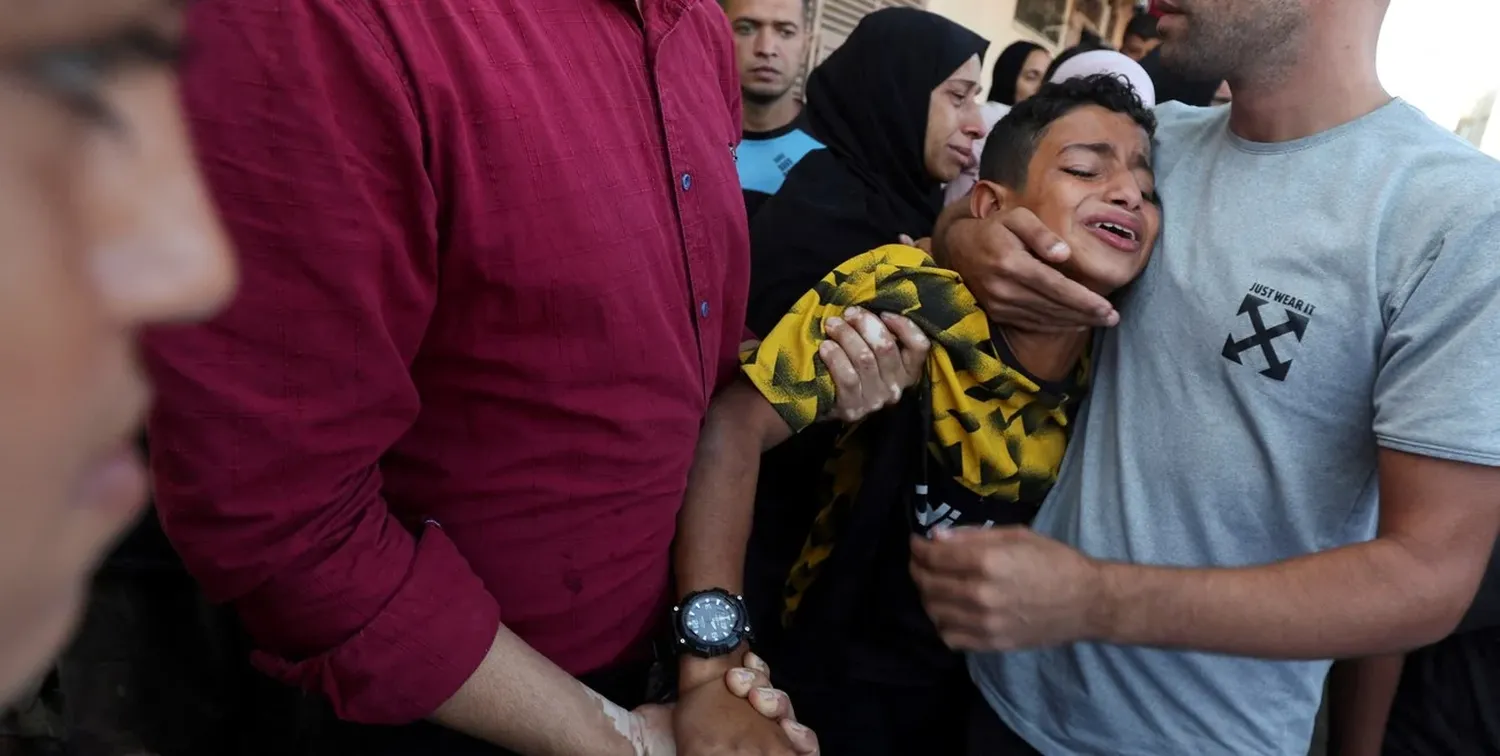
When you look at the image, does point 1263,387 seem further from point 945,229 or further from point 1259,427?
point 945,229

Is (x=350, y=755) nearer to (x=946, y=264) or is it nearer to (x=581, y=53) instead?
(x=581, y=53)

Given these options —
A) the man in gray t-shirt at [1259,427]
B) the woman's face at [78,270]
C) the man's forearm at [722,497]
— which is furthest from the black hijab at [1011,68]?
the woman's face at [78,270]

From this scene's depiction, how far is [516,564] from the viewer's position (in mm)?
881

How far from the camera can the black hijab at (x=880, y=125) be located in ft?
6.82

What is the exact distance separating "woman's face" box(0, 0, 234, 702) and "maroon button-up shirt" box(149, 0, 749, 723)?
32cm

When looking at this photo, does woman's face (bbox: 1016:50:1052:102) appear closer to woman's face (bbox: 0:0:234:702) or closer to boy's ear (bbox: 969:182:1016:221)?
boy's ear (bbox: 969:182:1016:221)

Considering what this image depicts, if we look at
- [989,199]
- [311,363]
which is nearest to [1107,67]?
[989,199]

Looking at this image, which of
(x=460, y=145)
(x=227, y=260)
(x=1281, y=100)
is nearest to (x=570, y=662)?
(x=460, y=145)

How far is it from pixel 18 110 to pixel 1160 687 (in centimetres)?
147

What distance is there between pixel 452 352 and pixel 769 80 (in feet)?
7.38

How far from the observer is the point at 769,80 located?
2781 mm

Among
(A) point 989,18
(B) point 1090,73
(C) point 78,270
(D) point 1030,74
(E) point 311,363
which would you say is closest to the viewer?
(C) point 78,270

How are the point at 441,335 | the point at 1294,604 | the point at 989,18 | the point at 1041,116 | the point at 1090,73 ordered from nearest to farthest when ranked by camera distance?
the point at 441,335, the point at 1294,604, the point at 1041,116, the point at 1090,73, the point at 989,18

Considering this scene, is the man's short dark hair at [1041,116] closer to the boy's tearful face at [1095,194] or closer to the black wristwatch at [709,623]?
the boy's tearful face at [1095,194]
